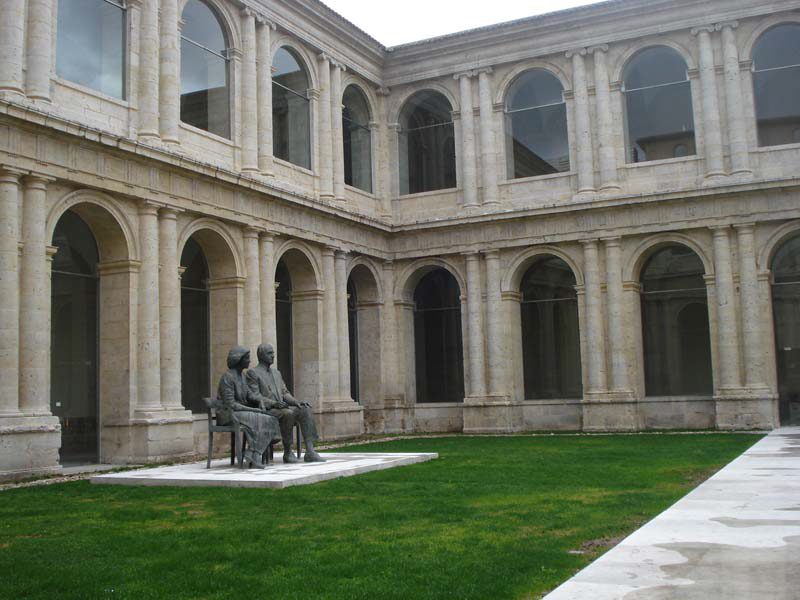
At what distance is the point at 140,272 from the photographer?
19750 millimetres

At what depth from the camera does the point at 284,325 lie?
26.4 meters

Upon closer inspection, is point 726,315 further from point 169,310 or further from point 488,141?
point 169,310

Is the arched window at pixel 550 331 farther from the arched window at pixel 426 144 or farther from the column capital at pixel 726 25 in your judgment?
the column capital at pixel 726 25

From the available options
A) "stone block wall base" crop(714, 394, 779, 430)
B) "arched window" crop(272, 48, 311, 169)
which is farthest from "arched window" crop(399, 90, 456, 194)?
"stone block wall base" crop(714, 394, 779, 430)

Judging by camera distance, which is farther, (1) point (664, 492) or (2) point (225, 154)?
(2) point (225, 154)

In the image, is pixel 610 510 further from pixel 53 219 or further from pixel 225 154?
pixel 225 154

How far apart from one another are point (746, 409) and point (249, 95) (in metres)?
15.6

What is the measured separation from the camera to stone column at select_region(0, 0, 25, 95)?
56.2 ft

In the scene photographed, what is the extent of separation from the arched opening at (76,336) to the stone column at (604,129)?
1489cm

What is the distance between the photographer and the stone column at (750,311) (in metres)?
25.2

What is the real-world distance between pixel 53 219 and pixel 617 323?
1594cm

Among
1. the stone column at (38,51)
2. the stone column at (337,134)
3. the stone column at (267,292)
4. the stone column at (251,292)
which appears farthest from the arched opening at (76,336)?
the stone column at (337,134)

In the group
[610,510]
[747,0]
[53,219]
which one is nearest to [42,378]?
[53,219]

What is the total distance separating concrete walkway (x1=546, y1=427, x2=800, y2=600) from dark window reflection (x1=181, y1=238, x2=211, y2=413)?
14175 mm
